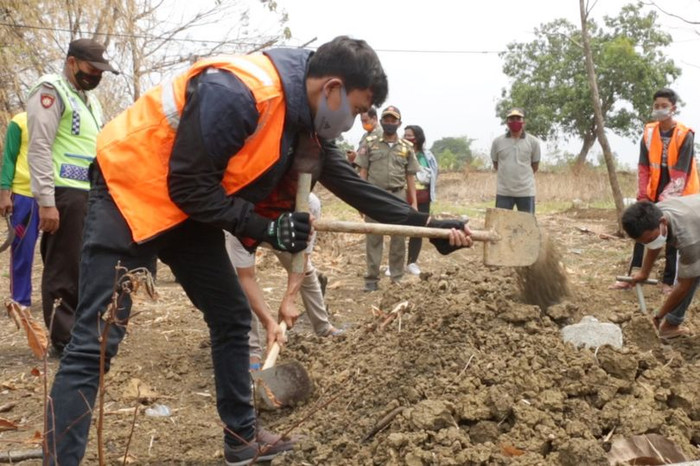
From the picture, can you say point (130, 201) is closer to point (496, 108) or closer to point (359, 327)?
point (359, 327)

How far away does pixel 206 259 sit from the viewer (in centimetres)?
283

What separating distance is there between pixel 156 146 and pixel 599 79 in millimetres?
29550

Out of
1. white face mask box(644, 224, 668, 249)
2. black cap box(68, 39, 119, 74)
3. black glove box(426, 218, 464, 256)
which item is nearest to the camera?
black glove box(426, 218, 464, 256)

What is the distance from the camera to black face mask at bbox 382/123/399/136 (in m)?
7.18

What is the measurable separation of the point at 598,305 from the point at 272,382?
3.09 m

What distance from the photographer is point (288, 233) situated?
268cm

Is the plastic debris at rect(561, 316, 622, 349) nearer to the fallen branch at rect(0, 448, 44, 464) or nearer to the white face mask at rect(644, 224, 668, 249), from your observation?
the white face mask at rect(644, 224, 668, 249)

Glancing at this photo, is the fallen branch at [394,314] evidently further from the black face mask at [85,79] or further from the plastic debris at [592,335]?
the black face mask at [85,79]

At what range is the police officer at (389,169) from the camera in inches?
285

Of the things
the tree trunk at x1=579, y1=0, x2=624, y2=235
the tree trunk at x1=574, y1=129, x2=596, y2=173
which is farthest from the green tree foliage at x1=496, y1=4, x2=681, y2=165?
the tree trunk at x1=579, y1=0, x2=624, y2=235

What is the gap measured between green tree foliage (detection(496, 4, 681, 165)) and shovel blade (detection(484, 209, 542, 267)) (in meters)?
25.4

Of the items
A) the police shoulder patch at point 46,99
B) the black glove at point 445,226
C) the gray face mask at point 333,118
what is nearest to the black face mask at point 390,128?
the police shoulder patch at point 46,99

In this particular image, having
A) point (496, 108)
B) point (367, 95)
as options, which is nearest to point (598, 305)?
point (367, 95)

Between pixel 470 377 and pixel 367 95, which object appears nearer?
pixel 367 95
